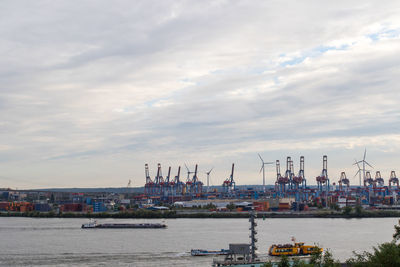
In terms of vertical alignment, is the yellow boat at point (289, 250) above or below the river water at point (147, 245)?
above

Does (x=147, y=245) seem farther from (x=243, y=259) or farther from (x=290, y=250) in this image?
(x=243, y=259)

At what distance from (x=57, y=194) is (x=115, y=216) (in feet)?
184

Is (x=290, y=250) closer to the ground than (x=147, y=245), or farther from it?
farther from it

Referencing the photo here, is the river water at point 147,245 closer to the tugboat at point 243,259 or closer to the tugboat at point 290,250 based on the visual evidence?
the tugboat at point 290,250

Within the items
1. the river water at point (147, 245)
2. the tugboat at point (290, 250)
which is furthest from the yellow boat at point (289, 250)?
the river water at point (147, 245)

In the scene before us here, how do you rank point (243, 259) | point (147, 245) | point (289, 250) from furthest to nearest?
1. point (147, 245)
2. point (289, 250)
3. point (243, 259)

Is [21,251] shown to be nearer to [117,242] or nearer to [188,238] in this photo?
[117,242]

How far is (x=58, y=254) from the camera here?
26.6 metres

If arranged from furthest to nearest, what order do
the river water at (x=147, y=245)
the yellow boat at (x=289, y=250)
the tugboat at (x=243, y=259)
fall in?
the yellow boat at (x=289, y=250) < the river water at (x=147, y=245) < the tugboat at (x=243, y=259)

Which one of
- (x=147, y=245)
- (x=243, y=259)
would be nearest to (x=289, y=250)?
(x=243, y=259)

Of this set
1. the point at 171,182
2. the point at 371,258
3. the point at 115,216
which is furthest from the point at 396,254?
the point at 171,182

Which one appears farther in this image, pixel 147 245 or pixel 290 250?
pixel 147 245

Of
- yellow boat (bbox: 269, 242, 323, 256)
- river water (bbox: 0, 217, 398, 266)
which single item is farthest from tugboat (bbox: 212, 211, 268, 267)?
yellow boat (bbox: 269, 242, 323, 256)

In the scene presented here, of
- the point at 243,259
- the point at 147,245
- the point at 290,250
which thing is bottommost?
the point at 147,245
